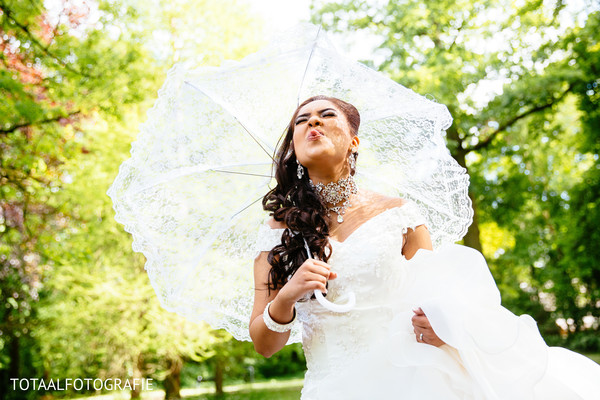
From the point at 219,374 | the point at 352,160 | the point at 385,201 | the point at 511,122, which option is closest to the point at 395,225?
the point at 385,201

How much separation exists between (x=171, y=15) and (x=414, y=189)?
10.9 metres

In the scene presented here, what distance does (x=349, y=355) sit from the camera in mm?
2338

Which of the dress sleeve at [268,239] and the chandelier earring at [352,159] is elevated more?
the chandelier earring at [352,159]

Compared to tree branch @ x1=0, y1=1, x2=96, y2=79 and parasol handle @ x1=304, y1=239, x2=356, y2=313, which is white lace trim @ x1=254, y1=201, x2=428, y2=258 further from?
tree branch @ x1=0, y1=1, x2=96, y2=79

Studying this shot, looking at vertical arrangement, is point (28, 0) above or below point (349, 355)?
above

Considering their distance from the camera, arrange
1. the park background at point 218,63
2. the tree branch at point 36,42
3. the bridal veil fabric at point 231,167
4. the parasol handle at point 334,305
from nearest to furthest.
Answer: the parasol handle at point 334,305 → the bridal veil fabric at point 231,167 → the tree branch at point 36,42 → the park background at point 218,63

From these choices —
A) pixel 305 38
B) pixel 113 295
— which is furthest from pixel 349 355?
pixel 113 295

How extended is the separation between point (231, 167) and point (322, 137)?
736 millimetres

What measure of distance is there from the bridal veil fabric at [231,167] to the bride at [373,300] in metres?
0.29

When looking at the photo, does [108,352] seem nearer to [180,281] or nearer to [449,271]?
[180,281]

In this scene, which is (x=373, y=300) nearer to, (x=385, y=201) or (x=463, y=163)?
(x=385, y=201)

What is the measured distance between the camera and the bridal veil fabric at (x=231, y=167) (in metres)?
2.96

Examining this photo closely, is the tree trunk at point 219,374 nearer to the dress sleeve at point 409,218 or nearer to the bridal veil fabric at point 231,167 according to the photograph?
the bridal veil fabric at point 231,167

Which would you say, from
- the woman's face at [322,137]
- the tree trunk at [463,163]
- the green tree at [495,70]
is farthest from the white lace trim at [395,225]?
the tree trunk at [463,163]
